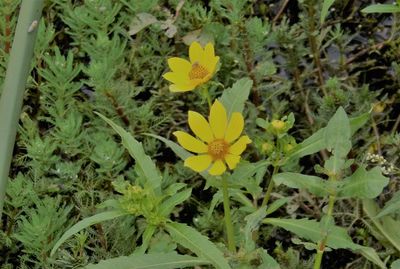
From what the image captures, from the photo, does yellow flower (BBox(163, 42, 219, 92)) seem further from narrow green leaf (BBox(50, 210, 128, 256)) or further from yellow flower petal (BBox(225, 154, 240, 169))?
narrow green leaf (BBox(50, 210, 128, 256))

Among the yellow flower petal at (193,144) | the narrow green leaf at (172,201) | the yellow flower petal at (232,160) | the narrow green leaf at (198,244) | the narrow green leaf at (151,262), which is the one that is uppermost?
the yellow flower petal at (193,144)

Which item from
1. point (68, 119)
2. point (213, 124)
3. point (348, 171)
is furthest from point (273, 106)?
point (213, 124)

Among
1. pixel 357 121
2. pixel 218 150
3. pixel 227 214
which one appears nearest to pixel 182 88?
pixel 218 150

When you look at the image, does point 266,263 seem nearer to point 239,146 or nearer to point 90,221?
point 239,146

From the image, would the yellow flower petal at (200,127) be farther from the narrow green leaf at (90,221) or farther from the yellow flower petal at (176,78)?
the narrow green leaf at (90,221)

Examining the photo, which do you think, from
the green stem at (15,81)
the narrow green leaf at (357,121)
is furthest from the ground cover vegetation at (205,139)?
the green stem at (15,81)

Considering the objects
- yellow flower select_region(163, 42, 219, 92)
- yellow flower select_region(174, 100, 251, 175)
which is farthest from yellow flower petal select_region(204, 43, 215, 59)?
yellow flower select_region(174, 100, 251, 175)

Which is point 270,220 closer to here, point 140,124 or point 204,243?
point 204,243
